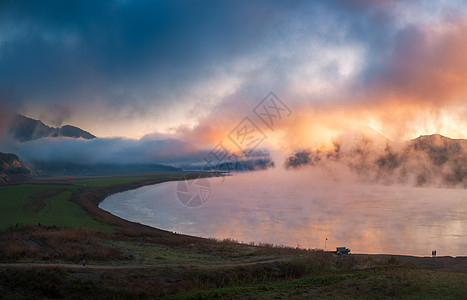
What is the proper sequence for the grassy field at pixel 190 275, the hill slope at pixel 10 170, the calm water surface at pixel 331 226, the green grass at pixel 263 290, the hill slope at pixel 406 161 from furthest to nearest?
the hill slope at pixel 406 161 < the hill slope at pixel 10 170 < the calm water surface at pixel 331 226 < the grassy field at pixel 190 275 < the green grass at pixel 263 290

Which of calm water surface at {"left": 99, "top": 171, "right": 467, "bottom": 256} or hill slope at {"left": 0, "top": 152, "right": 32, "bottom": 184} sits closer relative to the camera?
calm water surface at {"left": 99, "top": 171, "right": 467, "bottom": 256}

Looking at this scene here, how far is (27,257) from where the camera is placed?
43.3ft

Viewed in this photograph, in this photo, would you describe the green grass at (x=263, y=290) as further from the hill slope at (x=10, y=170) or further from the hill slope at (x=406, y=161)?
the hill slope at (x=406, y=161)

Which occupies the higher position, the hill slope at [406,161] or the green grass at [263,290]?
the hill slope at [406,161]

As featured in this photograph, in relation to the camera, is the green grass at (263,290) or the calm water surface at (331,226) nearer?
the green grass at (263,290)

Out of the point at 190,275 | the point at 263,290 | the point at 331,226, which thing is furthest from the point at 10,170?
the point at 263,290

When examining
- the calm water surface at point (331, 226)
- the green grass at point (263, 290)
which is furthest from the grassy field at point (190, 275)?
the calm water surface at point (331, 226)

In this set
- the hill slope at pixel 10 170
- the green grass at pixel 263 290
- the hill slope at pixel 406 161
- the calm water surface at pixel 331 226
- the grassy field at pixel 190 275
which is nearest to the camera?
the green grass at pixel 263 290

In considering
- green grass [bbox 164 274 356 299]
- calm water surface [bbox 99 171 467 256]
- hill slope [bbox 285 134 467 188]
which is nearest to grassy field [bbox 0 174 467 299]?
green grass [bbox 164 274 356 299]

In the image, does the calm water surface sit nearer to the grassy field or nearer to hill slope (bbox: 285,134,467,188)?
the grassy field

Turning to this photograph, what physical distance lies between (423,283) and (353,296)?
9.73 ft

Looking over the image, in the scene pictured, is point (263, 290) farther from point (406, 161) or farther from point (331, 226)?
point (406, 161)

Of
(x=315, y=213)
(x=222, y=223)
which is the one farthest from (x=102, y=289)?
(x=315, y=213)

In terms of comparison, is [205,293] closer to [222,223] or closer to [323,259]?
[323,259]
